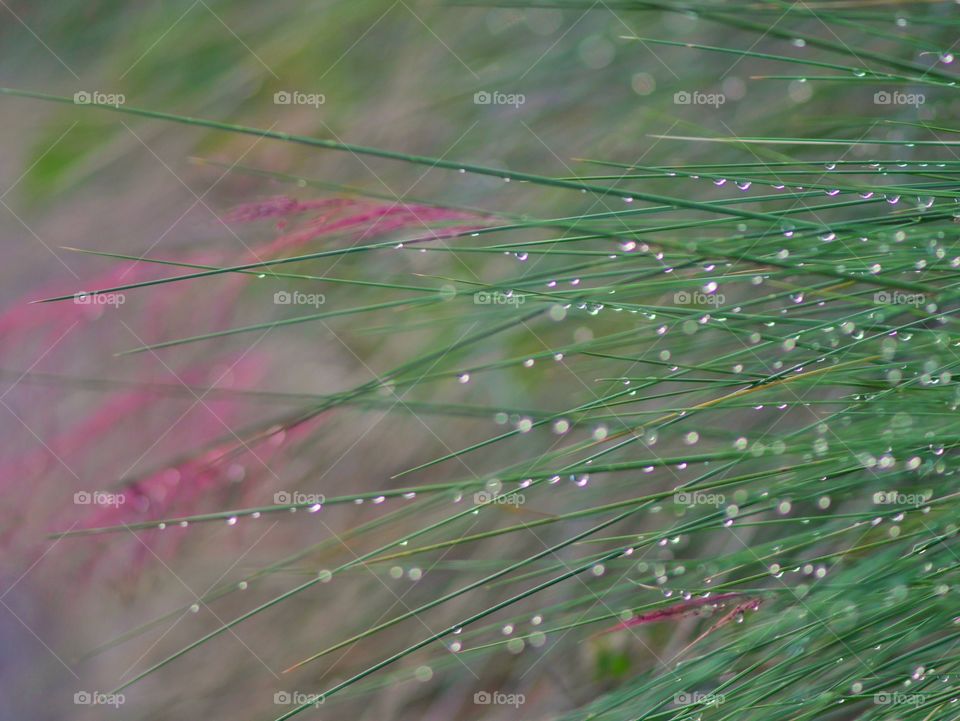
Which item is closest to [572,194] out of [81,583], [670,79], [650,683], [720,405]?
[670,79]

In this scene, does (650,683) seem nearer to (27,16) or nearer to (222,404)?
(222,404)

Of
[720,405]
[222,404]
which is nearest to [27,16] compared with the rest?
[222,404]

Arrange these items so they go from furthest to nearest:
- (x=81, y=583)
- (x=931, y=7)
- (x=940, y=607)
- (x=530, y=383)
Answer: (x=81, y=583) → (x=530, y=383) → (x=931, y=7) → (x=940, y=607)

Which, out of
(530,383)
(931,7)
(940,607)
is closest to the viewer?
(940,607)

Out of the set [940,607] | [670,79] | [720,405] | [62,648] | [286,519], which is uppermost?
[670,79]

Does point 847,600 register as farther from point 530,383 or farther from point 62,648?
point 62,648

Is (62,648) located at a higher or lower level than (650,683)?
lower

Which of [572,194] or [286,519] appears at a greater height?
[572,194]

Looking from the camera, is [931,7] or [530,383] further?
[530,383]

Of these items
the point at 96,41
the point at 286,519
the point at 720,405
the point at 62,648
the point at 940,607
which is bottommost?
the point at 62,648
